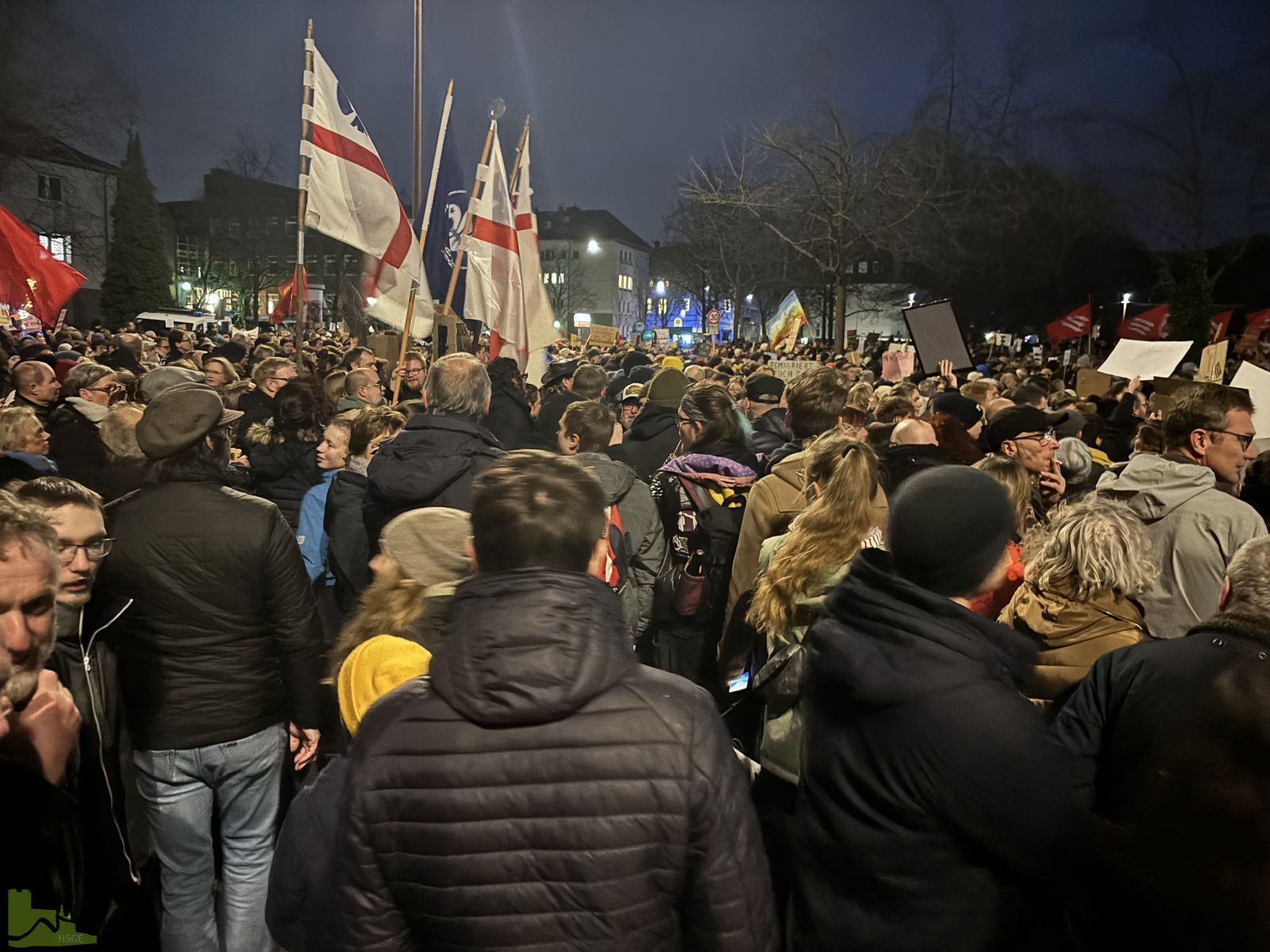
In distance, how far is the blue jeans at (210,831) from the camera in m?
3.54

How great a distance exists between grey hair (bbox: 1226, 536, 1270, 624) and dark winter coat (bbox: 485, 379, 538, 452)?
596cm

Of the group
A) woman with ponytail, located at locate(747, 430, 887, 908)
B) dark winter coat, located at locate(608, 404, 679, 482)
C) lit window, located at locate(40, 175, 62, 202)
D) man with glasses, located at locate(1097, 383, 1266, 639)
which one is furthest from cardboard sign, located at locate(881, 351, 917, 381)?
lit window, located at locate(40, 175, 62, 202)

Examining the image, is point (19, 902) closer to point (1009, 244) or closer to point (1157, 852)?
point (1157, 852)

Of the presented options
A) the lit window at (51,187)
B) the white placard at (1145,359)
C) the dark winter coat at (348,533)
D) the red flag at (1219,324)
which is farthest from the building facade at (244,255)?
the dark winter coat at (348,533)

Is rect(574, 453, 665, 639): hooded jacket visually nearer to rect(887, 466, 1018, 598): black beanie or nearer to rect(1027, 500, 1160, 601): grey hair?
rect(1027, 500, 1160, 601): grey hair

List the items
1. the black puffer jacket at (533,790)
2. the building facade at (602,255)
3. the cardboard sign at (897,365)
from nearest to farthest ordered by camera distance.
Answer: the black puffer jacket at (533,790) → the cardboard sign at (897,365) → the building facade at (602,255)

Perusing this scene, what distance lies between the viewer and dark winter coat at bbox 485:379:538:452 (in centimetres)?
808

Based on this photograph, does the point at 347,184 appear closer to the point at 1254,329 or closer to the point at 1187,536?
the point at 1187,536

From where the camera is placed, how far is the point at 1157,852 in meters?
2.13

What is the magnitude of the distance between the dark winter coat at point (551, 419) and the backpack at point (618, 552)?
3.16 m

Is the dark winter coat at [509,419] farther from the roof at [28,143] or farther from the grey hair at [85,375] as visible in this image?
the roof at [28,143]

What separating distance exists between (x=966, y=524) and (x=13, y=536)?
2.15m

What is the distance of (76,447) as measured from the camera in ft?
20.1

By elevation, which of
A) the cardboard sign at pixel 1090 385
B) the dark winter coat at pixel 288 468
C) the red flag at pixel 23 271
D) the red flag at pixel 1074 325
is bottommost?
the dark winter coat at pixel 288 468
